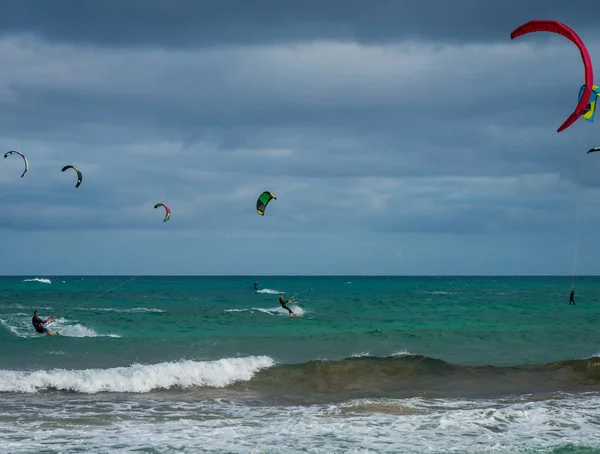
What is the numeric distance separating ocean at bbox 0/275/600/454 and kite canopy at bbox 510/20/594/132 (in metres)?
6.34

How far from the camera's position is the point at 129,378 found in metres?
18.4

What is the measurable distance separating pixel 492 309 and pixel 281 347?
2698 centimetres

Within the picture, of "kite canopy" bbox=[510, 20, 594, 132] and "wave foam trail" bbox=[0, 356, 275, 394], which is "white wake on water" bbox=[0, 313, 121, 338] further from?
"kite canopy" bbox=[510, 20, 594, 132]

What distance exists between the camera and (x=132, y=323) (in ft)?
119

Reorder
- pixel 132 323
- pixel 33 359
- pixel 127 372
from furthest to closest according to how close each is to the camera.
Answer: pixel 132 323 → pixel 33 359 → pixel 127 372

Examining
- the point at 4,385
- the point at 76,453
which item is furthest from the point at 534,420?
the point at 4,385

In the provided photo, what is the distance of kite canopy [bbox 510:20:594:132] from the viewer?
14.9m

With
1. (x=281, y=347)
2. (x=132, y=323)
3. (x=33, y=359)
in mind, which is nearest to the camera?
(x=33, y=359)

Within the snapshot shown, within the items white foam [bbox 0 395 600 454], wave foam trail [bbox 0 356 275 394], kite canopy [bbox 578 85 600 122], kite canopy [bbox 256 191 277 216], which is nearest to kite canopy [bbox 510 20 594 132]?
kite canopy [bbox 578 85 600 122]

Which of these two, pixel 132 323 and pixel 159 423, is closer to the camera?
pixel 159 423

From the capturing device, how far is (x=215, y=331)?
32.2 meters

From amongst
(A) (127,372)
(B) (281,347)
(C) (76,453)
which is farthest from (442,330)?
(C) (76,453)

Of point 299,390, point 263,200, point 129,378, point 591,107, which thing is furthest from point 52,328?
point 591,107

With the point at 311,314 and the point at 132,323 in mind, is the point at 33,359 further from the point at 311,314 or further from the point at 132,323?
the point at 311,314
